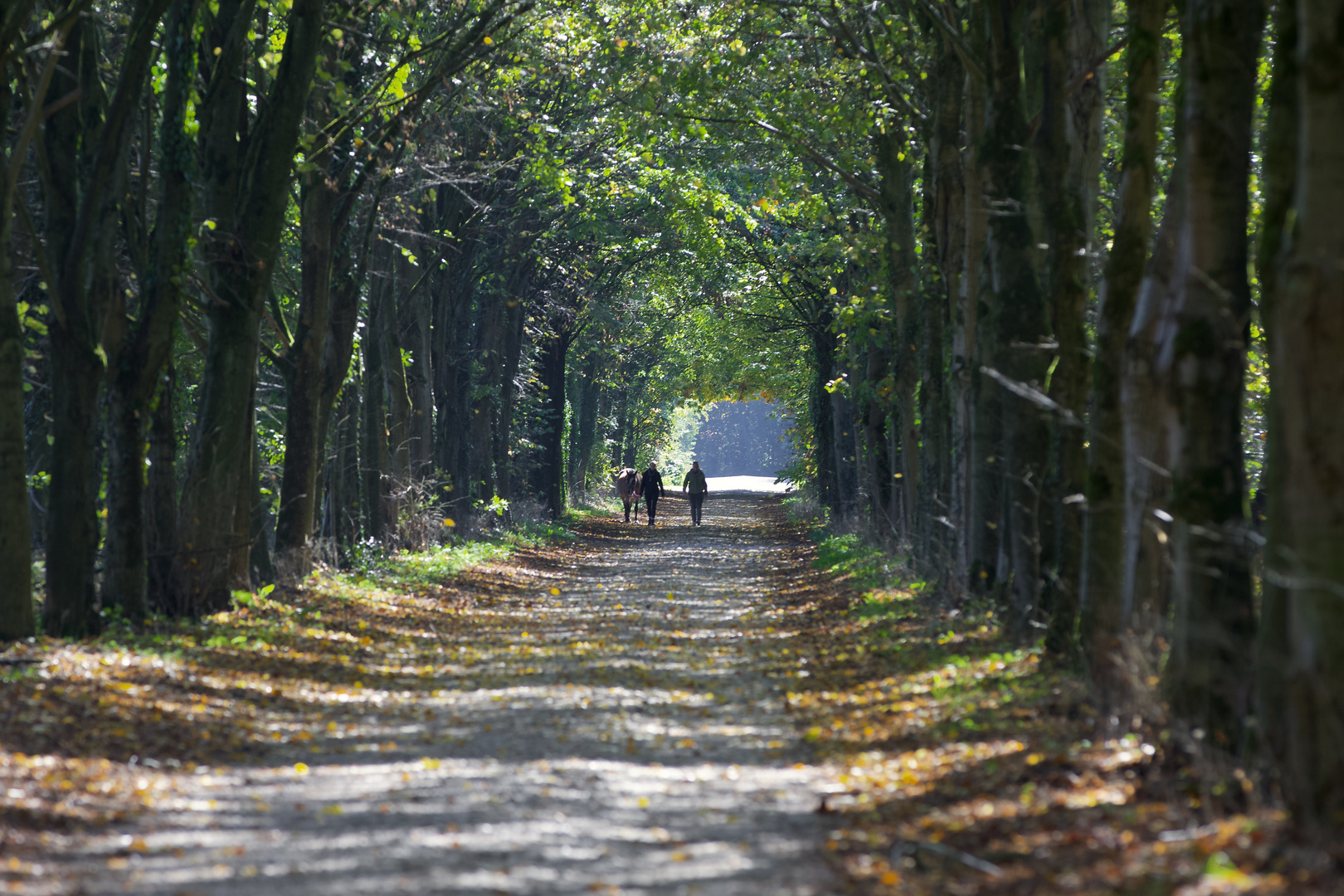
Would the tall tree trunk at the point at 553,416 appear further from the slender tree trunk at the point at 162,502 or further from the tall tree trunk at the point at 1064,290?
the tall tree trunk at the point at 1064,290

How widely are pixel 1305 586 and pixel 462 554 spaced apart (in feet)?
60.9

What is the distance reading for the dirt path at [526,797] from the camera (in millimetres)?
5266

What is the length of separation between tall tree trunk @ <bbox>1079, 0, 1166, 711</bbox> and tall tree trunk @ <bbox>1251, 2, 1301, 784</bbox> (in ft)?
5.74

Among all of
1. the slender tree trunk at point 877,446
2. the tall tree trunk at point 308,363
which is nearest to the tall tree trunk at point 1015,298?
the tall tree trunk at point 308,363

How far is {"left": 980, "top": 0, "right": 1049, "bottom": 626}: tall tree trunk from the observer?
10797mm

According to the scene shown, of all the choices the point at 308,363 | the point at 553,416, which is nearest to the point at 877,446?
the point at 308,363

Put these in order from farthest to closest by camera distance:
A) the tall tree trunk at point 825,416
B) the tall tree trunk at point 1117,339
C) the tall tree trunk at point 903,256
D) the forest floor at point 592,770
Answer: the tall tree trunk at point 825,416, the tall tree trunk at point 903,256, the tall tree trunk at point 1117,339, the forest floor at point 592,770

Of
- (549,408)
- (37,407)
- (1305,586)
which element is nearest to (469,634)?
(37,407)

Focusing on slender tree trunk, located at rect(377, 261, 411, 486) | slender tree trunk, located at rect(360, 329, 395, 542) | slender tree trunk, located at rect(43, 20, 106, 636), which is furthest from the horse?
slender tree trunk, located at rect(43, 20, 106, 636)

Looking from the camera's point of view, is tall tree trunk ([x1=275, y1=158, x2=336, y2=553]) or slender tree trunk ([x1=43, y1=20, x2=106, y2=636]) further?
tall tree trunk ([x1=275, y1=158, x2=336, y2=553])

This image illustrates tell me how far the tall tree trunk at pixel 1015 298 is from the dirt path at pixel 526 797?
95.5 inches

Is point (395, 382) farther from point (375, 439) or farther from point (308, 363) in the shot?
point (308, 363)

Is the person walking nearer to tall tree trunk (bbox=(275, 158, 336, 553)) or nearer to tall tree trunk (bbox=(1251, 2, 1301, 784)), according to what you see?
tall tree trunk (bbox=(275, 158, 336, 553))

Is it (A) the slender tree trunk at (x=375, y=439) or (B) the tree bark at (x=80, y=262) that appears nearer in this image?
(B) the tree bark at (x=80, y=262)
